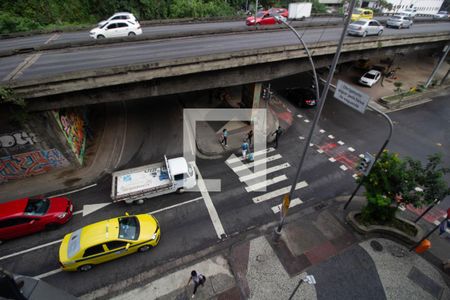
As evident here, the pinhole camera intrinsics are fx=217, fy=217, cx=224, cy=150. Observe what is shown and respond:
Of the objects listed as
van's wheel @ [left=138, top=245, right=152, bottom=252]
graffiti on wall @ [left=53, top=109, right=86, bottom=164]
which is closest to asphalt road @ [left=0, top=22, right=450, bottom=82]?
graffiti on wall @ [left=53, top=109, right=86, bottom=164]

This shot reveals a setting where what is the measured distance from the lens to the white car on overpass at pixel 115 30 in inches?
774

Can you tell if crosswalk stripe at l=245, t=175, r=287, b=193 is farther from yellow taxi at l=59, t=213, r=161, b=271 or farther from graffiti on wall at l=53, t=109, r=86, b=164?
graffiti on wall at l=53, t=109, r=86, b=164

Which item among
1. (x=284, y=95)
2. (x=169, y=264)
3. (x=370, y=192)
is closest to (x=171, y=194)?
(x=169, y=264)

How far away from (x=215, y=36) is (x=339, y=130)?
15.1 metres

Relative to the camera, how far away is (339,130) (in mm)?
20859

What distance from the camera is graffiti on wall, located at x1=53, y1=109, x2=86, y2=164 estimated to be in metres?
14.2

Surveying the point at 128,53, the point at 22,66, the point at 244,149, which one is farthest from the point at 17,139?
the point at 244,149

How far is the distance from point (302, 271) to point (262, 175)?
22.1 feet

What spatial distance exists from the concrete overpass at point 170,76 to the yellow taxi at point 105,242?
7.81 metres

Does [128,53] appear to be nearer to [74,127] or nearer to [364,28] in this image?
[74,127]

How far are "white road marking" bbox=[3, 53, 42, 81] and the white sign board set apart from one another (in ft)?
55.9

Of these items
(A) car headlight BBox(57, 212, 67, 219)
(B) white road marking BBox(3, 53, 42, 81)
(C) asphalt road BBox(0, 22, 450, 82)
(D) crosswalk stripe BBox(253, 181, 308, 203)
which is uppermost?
(C) asphalt road BBox(0, 22, 450, 82)

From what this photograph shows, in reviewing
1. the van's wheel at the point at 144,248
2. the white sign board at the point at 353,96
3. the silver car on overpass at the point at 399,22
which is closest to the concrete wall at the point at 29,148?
the van's wheel at the point at 144,248

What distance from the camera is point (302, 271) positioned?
10273 millimetres
